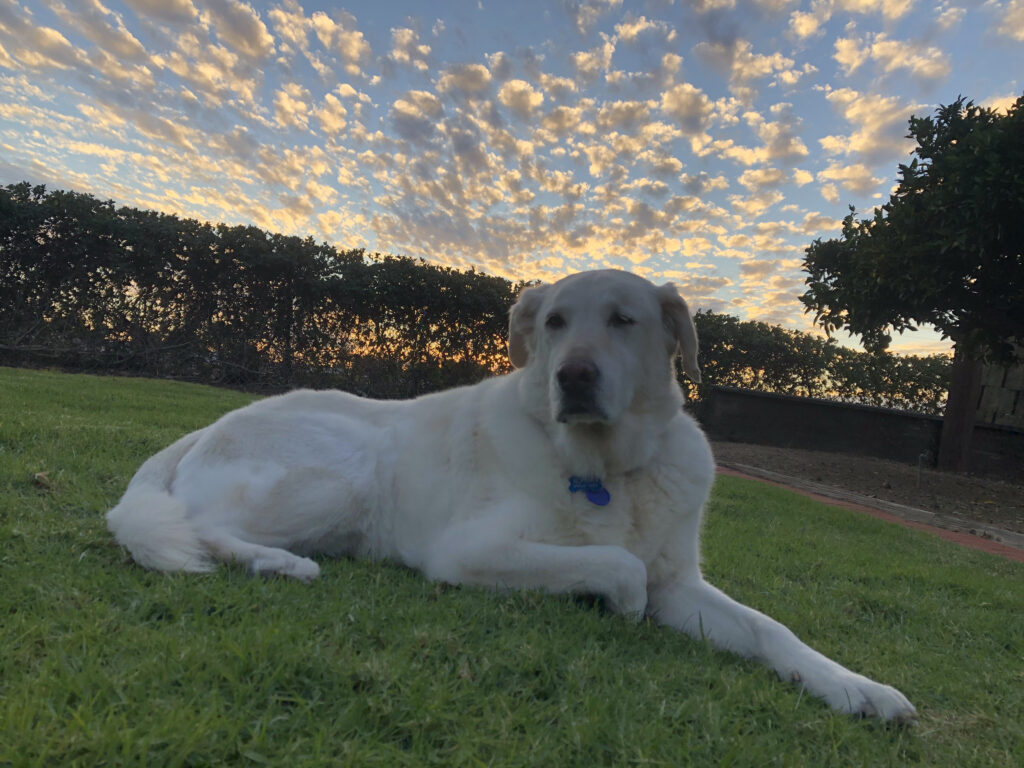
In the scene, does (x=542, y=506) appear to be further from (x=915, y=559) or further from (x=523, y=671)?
(x=915, y=559)

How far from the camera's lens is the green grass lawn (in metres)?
1.14

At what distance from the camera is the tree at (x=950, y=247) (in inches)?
279

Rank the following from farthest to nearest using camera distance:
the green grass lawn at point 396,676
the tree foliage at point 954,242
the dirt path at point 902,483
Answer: the dirt path at point 902,483, the tree foliage at point 954,242, the green grass lawn at point 396,676

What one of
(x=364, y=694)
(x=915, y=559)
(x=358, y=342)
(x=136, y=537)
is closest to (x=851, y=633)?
(x=364, y=694)

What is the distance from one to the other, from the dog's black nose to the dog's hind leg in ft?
4.04

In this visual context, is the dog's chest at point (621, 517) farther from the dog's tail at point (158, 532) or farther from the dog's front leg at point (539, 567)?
the dog's tail at point (158, 532)

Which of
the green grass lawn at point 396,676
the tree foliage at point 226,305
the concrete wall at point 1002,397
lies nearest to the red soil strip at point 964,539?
the green grass lawn at point 396,676

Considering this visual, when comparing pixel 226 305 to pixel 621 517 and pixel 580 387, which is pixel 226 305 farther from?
pixel 621 517

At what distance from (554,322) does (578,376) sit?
42 centimetres

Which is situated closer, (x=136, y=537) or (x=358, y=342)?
(x=136, y=537)

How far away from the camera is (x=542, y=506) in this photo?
2385mm

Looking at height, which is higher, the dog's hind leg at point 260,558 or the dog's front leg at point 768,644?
the dog's front leg at point 768,644

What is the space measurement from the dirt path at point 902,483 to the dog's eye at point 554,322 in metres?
7.83

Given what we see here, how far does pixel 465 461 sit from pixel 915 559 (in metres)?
4.19
